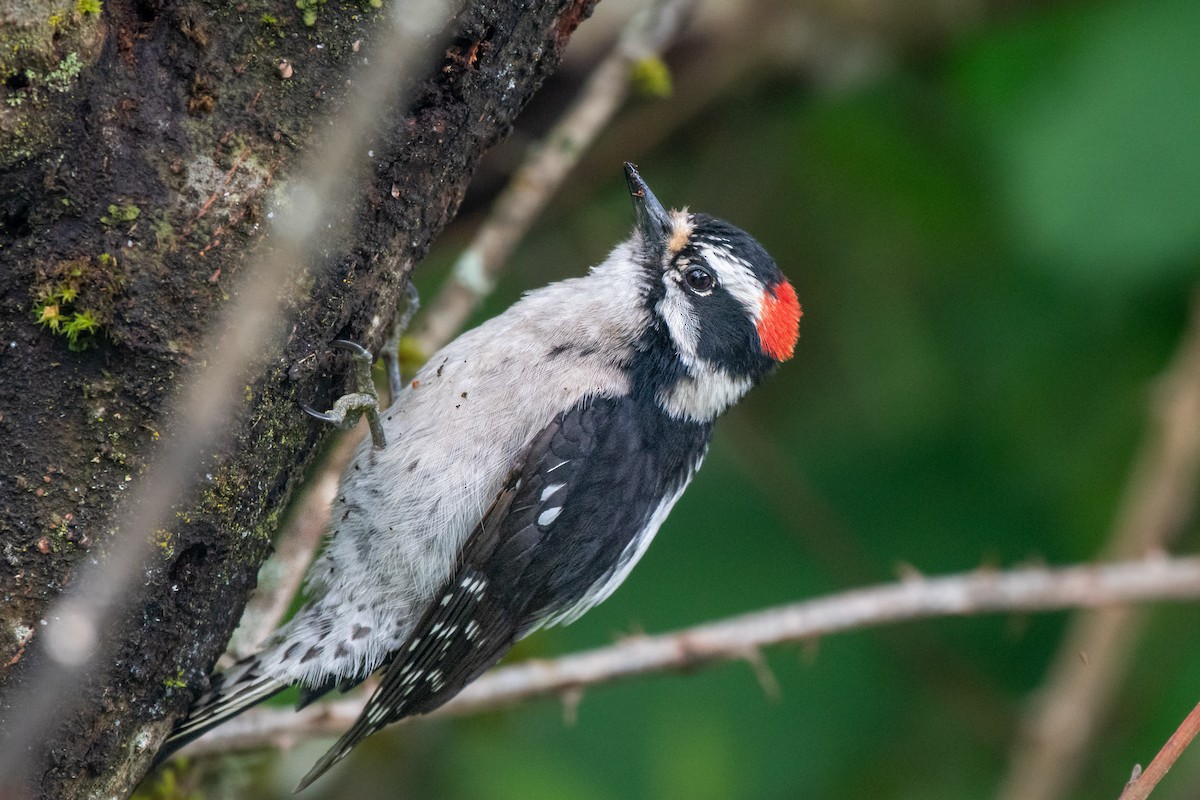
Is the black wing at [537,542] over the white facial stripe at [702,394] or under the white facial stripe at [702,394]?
under

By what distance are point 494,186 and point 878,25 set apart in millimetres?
1907

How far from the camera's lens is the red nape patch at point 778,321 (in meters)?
3.67

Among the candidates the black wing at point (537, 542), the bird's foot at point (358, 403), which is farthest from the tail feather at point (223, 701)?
the bird's foot at point (358, 403)

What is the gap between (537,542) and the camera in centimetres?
337

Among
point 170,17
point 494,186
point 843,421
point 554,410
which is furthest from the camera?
point 843,421

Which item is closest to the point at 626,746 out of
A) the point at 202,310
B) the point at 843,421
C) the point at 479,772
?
the point at 479,772

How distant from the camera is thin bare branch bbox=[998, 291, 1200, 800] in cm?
477

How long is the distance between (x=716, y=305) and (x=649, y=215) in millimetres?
384

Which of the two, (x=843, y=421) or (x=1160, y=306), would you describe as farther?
(x=843, y=421)

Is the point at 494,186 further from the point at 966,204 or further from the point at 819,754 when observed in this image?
the point at 819,754

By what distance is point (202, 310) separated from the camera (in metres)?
2.22

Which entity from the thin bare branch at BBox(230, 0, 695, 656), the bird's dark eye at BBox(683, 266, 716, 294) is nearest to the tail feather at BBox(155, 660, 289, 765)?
the thin bare branch at BBox(230, 0, 695, 656)

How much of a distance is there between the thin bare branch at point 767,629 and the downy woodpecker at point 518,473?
13 centimetres

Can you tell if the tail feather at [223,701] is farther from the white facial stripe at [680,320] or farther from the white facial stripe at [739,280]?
the white facial stripe at [739,280]
